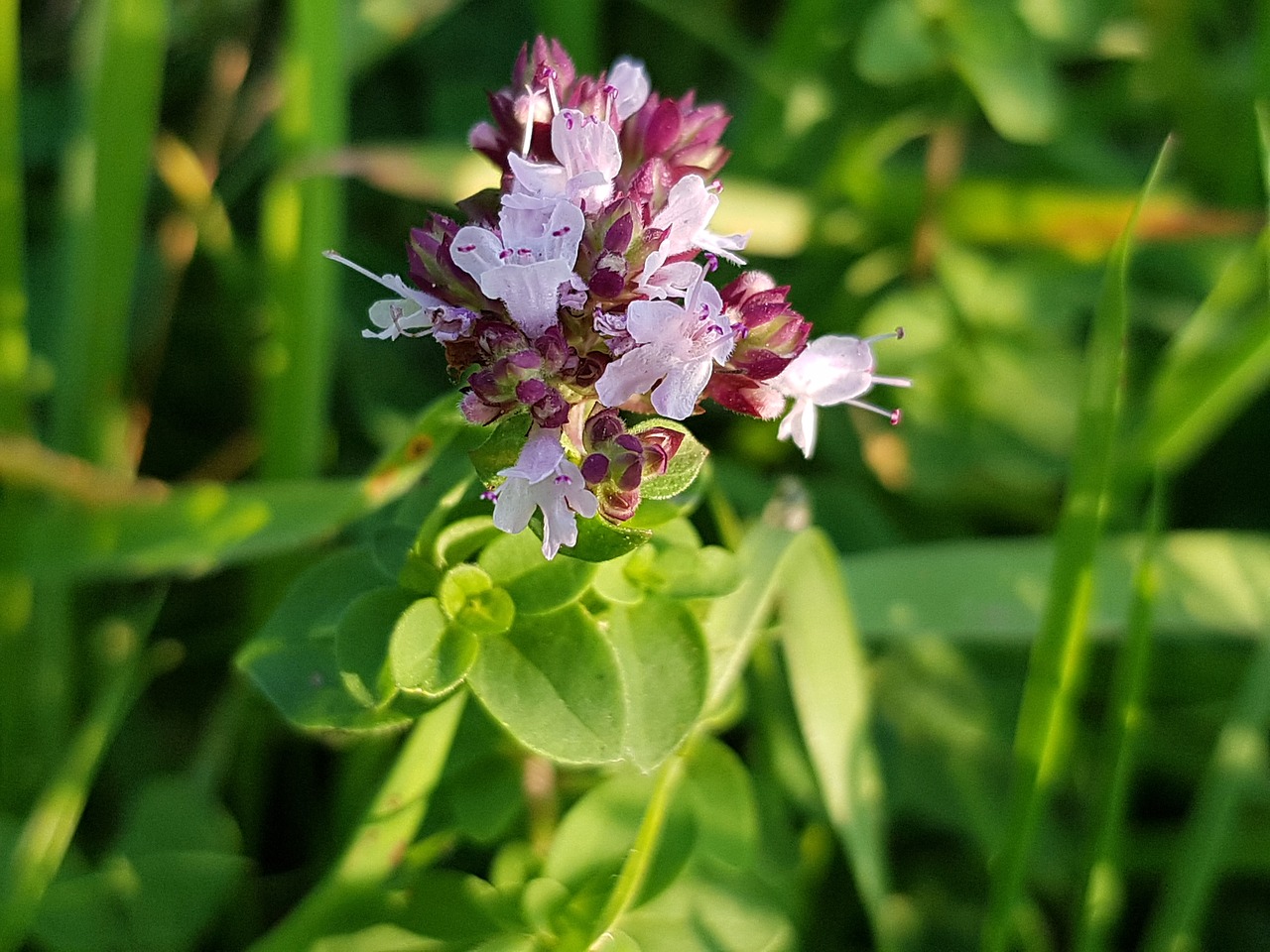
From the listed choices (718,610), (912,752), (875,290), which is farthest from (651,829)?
(875,290)

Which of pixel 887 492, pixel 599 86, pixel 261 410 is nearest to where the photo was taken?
pixel 599 86

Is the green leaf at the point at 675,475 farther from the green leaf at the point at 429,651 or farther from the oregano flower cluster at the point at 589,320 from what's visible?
the green leaf at the point at 429,651

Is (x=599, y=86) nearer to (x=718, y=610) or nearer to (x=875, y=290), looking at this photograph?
(x=718, y=610)

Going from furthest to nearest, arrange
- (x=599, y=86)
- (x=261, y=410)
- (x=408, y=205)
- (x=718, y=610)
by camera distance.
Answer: (x=408, y=205) < (x=261, y=410) < (x=718, y=610) < (x=599, y=86)

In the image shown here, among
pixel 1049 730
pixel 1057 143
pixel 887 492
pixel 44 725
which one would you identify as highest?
pixel 1057 143

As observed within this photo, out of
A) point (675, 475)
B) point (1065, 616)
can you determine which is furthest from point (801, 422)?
point (1065, 616)

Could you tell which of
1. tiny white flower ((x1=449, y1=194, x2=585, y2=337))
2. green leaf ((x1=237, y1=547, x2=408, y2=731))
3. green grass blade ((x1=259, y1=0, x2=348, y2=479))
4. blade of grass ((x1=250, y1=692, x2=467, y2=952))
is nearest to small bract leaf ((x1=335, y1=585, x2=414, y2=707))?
green leaf ((x1=237, y1=547, x2=408, y2=731))
